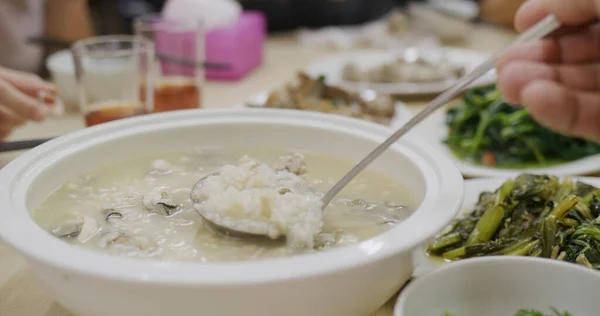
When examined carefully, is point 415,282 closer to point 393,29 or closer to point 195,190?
point 195,190

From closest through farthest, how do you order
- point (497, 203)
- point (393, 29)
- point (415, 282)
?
1. point (415, 282)
2. point (497, 203)
3. point (393, 29)

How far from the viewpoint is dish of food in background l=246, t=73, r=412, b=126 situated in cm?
246

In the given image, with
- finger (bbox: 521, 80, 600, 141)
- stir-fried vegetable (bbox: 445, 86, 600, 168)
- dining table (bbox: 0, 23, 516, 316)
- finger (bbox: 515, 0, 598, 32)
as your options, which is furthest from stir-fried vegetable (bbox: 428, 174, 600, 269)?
stir-fried vegetable (bbox: 445, 86, 600, 168)

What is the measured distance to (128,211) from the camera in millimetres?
1279

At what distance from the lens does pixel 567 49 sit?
1668mm

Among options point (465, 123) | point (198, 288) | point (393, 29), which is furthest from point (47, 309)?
point (393, 29)

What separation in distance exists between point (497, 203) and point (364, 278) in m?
0.67

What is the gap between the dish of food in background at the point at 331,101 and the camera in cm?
246

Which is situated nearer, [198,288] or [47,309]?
[198,288]

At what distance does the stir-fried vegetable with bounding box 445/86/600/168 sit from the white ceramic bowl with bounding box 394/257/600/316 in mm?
1185

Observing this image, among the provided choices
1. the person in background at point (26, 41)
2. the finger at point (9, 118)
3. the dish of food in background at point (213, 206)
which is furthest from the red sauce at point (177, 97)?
the dish of food in background at point (213, 206)

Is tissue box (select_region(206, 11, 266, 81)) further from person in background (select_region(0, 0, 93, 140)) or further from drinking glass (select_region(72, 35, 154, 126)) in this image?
person in background (select_region(0, 0, 93, 140))

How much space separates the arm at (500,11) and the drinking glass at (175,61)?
9.19ft

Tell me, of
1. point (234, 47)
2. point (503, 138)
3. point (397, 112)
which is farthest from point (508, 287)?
point (234, 47)
